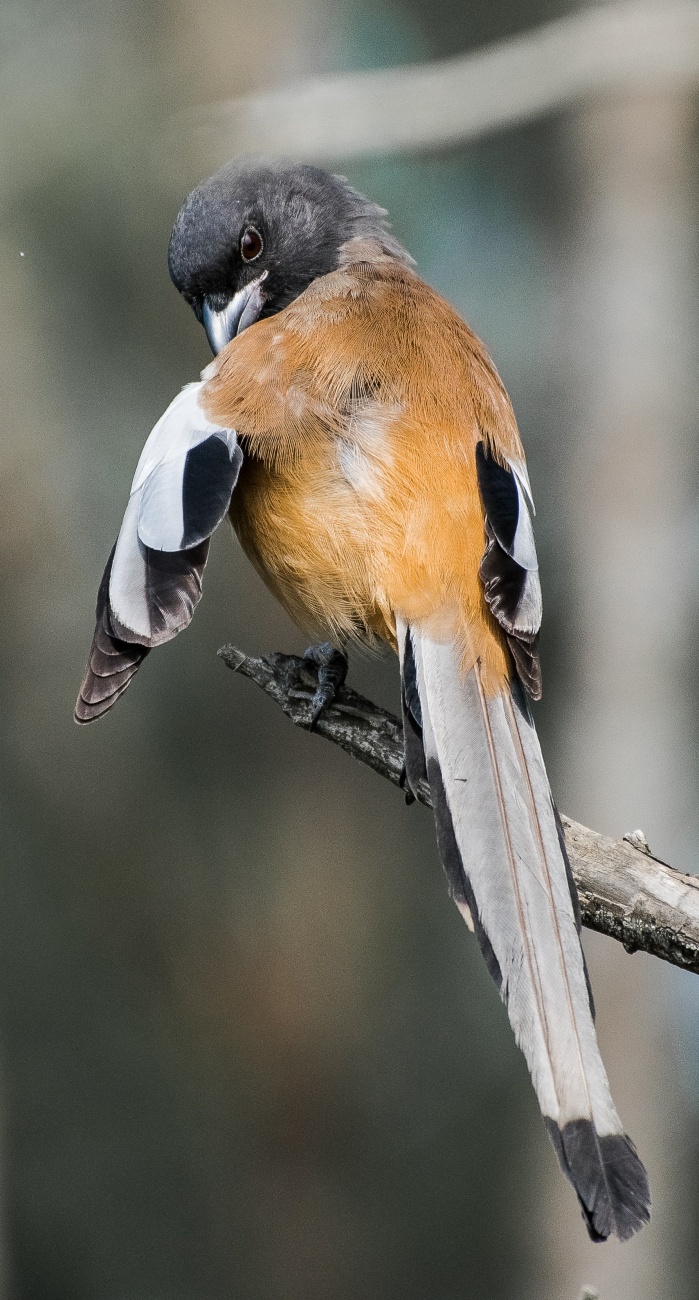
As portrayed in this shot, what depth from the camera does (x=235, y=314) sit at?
9.59 ft

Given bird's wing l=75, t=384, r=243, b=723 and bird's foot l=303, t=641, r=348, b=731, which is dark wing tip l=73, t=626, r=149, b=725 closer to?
bird's wing l=75, t=384, r=243, b=723

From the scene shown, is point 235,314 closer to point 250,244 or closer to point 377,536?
point 250,244

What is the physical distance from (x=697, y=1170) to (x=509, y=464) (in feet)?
13.1

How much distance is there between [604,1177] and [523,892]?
14.6 inches

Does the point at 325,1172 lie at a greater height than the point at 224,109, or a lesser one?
lesser

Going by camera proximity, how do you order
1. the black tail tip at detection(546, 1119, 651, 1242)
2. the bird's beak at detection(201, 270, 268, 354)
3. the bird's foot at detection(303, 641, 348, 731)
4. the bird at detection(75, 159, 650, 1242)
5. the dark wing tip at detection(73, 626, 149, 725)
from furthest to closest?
1. the bird's beak at detection(201, 270, 268, 354)
2. the bird's foot at detection(303, 641, 348, 731)
3. the dark wing tip at detection(73, 626, 149, 725)
4. the bird at detection(75, 159, 650, 1242)
5. the black tail tip at detection(546, 1119, 651, 1242)

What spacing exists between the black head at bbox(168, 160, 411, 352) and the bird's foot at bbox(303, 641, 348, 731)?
879 millimetres

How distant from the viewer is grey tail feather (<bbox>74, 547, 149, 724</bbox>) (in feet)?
6.15

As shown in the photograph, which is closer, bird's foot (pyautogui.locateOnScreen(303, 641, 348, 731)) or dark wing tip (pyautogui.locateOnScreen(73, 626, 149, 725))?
dark wing tip (pyautogui.locateOnScreen(73, 626, 149, 725))

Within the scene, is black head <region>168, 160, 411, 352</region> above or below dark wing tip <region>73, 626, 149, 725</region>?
above

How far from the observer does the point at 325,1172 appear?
18.6ft

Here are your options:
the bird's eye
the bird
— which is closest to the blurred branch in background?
the bird's eye

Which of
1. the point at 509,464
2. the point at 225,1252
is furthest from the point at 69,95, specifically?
the point at 225,1252

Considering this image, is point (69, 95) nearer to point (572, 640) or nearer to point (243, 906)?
point (572, 640)
